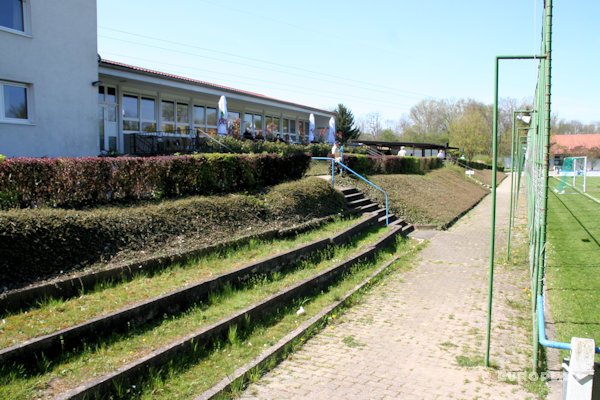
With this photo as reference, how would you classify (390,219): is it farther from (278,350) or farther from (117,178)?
(278,350)

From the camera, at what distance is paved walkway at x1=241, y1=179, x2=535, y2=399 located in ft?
13.9

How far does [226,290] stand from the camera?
6078mm

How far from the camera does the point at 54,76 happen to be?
12188 millimetres

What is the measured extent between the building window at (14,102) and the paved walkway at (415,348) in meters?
10.9

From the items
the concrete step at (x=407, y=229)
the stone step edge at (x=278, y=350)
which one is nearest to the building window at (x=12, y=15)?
the stone step edge at (x=278, y=350)

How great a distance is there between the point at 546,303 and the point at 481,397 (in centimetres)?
306

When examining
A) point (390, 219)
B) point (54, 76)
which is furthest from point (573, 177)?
point (54, 76)

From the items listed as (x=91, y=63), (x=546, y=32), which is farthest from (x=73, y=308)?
(x=91, y=63)

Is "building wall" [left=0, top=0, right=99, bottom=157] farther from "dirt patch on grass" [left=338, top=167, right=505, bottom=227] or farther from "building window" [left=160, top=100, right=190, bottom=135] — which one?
"dirt patch on grass" [left=338, top=167, right=505, bottom=227]

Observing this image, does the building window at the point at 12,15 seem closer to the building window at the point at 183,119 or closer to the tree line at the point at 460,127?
the building window at the point at 183,119

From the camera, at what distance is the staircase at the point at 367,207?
13219 mm

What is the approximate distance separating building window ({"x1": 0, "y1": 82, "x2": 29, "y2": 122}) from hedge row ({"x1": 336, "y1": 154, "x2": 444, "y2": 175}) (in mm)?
11342

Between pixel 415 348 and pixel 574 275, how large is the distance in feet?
14.1

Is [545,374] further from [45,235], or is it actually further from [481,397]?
[45,235]
